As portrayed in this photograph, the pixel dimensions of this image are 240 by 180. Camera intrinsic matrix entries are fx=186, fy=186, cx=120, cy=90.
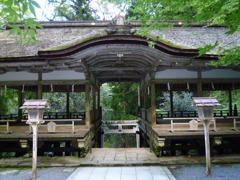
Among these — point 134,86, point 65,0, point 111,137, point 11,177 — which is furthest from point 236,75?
point 65,0

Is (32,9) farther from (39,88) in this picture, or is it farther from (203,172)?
(39,88)

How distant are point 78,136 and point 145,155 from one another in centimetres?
269

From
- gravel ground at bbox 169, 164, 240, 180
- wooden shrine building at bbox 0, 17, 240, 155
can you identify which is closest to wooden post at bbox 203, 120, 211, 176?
gravel ground at bbox 169, 164, 240, 180

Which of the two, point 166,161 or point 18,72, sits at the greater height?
point 18,72

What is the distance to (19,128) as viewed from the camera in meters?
8.23

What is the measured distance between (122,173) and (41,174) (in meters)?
2.45

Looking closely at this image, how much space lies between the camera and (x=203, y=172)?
560 centimetres

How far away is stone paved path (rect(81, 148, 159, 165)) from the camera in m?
6.34

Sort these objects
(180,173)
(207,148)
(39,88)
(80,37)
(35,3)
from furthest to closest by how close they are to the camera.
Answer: (39,88) → (80,37) → (180,173) → (207,148) → (35,3)

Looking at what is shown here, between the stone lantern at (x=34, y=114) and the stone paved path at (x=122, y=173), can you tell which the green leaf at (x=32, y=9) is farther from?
the stone paved path at (x=122, y=173)

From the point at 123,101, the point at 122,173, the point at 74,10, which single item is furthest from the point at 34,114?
the point at 74,10

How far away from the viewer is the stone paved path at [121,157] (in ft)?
20.8

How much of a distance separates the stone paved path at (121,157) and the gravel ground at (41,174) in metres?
0.80

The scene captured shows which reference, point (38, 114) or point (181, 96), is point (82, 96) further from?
point (38, 114)
